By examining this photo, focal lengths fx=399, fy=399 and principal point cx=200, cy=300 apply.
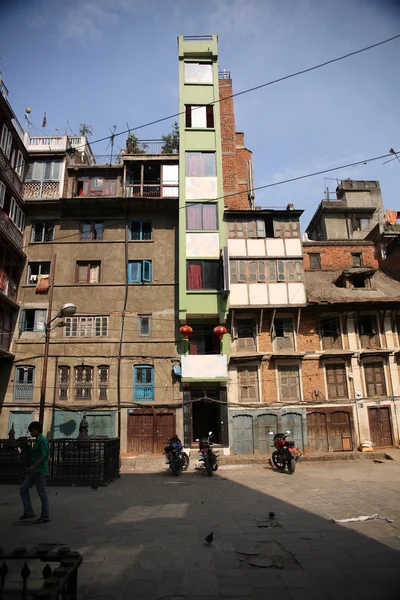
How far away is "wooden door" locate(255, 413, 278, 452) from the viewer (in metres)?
22.0

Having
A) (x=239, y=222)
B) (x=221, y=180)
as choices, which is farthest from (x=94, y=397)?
(x=221, y=180)

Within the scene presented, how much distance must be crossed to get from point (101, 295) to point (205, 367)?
757cm

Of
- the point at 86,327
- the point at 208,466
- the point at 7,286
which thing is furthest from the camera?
the point at 86,327

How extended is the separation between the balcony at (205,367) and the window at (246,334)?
5.57ft

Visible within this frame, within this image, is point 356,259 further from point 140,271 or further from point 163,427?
point 163,427

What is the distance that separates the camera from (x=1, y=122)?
71.6 ft

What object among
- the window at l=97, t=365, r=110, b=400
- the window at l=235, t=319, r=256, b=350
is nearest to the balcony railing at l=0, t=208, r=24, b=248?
the window at l=97, t=365, r=110, b=400

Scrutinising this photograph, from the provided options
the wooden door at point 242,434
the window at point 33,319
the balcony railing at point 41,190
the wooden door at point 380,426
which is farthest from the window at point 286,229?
the window at point 33,319

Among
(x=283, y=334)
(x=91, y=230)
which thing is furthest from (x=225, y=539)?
(x=91, y=230)

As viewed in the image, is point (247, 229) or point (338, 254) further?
point (338, 254)

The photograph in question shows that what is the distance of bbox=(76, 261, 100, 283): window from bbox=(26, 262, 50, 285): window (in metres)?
1.90

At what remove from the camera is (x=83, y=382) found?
22.5 metres

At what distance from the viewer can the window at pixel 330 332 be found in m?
23.7

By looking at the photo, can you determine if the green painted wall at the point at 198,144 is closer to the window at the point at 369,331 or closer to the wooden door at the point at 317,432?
the wooden door at the point at 317,432
